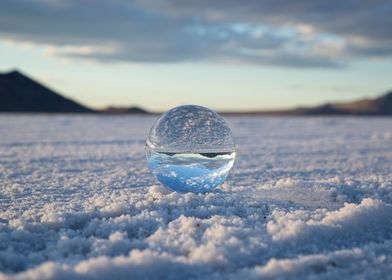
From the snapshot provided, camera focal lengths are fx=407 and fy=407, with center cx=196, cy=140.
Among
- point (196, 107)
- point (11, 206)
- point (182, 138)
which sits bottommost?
point (11, 206)

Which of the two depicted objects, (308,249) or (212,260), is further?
(308,249)

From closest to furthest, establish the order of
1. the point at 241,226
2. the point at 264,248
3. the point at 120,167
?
the point at 264,248 → the point at 241,226 → the point at 120,167

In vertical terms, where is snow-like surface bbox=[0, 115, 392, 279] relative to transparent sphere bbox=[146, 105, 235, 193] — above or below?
below

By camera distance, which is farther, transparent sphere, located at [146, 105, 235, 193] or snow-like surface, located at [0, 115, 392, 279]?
transparent sphere, located at [146, 105, 235, 193]

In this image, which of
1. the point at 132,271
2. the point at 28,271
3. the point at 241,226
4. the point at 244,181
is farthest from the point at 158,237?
the point at 244,181

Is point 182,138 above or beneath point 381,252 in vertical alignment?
above

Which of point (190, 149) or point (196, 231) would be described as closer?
point (196, 231)

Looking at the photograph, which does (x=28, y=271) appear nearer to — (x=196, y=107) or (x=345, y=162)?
(x=196, y=107)

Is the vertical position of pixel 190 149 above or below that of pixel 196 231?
above
